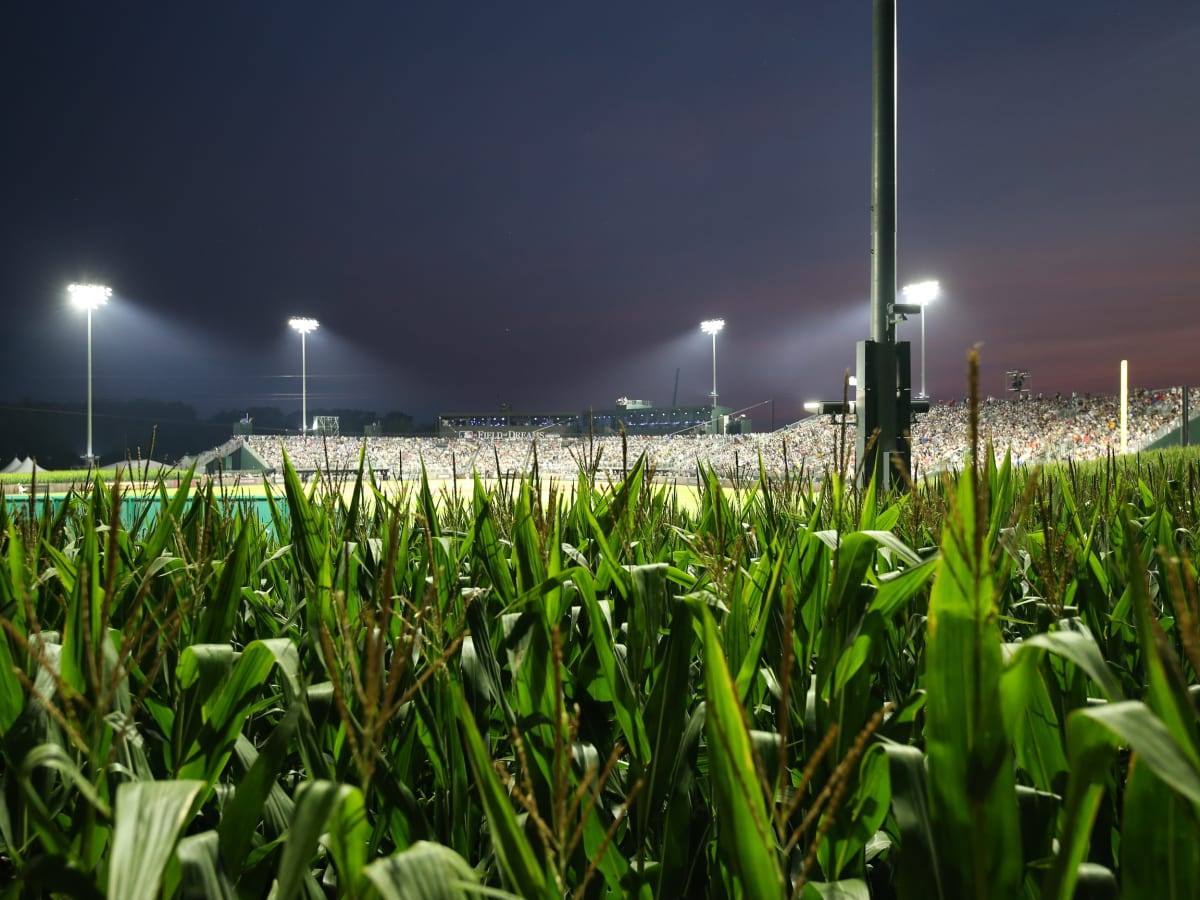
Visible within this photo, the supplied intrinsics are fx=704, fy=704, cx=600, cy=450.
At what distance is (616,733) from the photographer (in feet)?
3.27

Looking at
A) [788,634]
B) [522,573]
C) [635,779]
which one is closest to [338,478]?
[522,573]

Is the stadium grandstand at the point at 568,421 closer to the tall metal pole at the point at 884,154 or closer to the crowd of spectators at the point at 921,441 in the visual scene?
the crowd of spectators at the point at 921,441

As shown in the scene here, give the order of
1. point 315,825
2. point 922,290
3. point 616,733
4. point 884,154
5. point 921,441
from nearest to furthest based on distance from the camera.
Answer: point 315,825
point 616,733
point 884,154
point 922,290
point 921,441

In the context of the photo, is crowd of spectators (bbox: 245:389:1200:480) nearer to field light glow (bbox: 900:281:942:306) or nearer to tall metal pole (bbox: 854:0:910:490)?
field light glow (bbox: 900:281:942:306)

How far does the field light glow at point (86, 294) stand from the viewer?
89.2 feet

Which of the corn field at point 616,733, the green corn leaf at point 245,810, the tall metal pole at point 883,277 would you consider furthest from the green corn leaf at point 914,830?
the tall metal pole at point 883,277

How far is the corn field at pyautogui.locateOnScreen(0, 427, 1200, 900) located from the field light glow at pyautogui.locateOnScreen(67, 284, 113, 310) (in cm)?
3256

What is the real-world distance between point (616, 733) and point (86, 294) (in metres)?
34.1

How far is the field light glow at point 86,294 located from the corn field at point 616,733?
32.6 m

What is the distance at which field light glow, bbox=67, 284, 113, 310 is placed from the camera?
27188 mm

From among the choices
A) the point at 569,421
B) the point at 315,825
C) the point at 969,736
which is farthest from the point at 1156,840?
the point at 569,421

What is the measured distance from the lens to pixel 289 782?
97 centimetres

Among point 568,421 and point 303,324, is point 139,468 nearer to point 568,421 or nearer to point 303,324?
point 303,324

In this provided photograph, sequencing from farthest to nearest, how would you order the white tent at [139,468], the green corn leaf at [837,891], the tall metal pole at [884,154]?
the tall metal pole at [884,154]
the white tent at [139,468]
the green corn leaf at [837,891]
